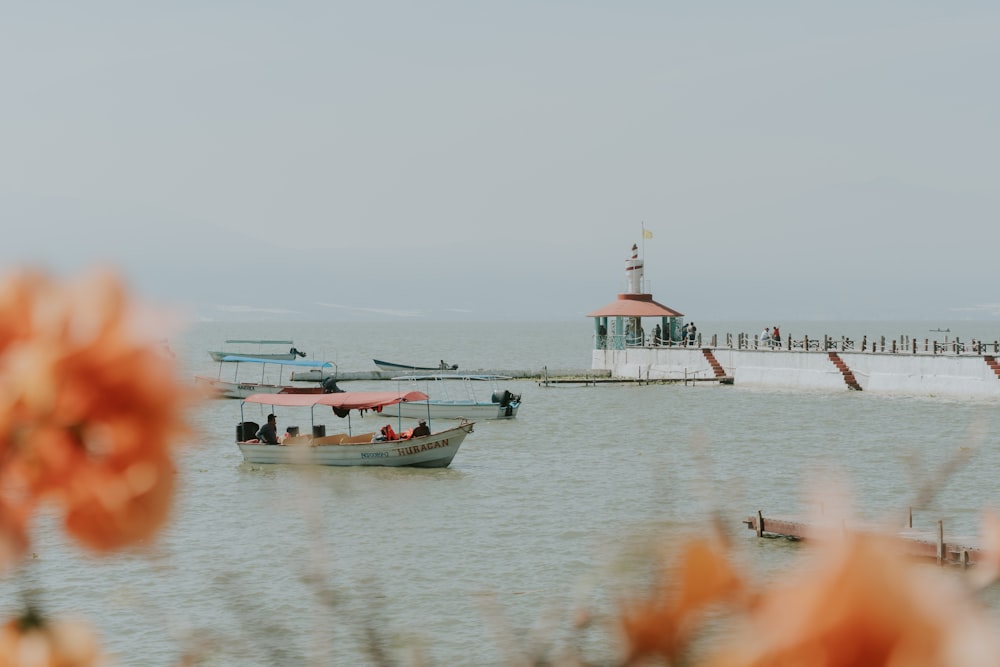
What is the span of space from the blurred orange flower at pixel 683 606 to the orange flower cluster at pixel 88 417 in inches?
15.9

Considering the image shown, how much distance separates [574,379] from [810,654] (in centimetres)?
7618

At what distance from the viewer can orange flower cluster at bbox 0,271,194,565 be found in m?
0.83

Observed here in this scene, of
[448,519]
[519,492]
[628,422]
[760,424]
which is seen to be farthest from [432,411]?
[448,519]

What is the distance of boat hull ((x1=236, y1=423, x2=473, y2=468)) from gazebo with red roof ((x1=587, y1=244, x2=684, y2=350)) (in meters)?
37.8

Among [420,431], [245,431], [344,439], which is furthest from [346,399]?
[245,431]

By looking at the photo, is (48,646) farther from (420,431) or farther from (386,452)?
(420,431)

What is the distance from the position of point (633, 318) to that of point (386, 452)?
4311 centimetres

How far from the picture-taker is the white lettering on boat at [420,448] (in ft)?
127

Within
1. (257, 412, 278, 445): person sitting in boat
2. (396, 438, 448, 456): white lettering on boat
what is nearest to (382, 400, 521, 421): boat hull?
(257, 412, 278, 445): person sitting in boat

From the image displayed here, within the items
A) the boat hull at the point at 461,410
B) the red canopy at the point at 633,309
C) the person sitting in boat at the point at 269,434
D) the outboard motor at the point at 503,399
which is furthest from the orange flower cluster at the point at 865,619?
the red canopy at the point at 633,309

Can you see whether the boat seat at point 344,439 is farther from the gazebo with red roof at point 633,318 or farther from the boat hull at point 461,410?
the gazebo with red roof at point 633,318

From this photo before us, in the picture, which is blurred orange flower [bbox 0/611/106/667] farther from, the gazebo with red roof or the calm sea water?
the gazebo with red roof

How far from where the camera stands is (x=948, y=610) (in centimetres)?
58

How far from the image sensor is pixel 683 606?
100 centimetres
